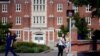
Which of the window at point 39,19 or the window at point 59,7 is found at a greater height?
the window at point 59,7

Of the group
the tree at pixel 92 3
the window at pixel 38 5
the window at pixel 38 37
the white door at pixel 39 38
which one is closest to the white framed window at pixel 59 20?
the window at pixel 38 5

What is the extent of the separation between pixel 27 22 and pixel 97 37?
6106cm

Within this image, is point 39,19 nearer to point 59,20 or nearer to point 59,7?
point 59,20

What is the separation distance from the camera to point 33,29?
101188mm

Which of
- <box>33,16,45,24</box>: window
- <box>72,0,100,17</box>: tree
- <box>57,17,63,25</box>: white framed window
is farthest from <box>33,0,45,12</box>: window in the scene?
<box>72,0,100,17</box>: tree

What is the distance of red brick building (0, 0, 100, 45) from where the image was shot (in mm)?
100688

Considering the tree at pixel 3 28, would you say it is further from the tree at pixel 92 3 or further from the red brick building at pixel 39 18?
the tree at pixel 92 3

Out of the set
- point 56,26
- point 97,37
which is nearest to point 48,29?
point 56,26

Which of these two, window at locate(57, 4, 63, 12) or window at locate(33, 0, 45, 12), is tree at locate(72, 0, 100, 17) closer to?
window at locate(33, 0, 45, 12)

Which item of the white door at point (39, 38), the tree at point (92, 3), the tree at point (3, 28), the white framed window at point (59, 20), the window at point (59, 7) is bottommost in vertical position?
the white door at point (39, 38)

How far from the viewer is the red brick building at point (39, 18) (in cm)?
10069

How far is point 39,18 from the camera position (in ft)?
333

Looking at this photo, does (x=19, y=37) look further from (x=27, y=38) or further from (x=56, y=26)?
(x=56, y=26)

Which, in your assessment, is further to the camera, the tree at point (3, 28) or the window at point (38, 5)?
the window at point (38, 5)
